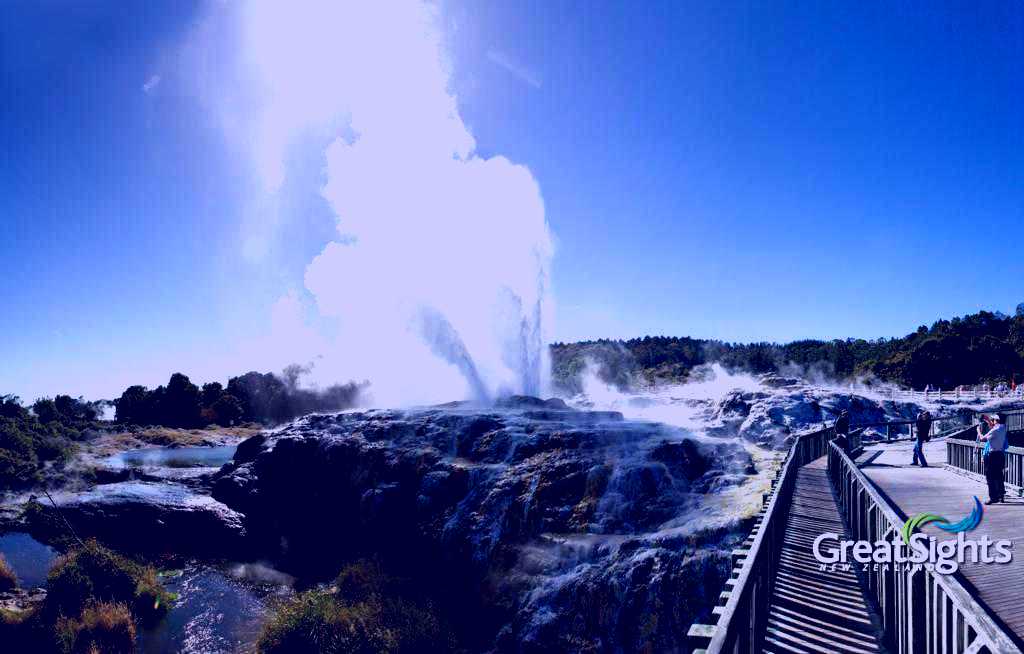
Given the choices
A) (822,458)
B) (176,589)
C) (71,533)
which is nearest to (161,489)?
(71,533)

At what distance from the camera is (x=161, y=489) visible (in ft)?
101

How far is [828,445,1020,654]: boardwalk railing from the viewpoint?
392cm

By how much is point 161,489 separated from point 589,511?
2473 centimetres

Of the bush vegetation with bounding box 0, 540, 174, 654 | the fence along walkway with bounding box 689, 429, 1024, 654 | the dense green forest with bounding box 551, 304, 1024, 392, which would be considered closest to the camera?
the fence along walkway with bounding box 689, 429, 1024, 654

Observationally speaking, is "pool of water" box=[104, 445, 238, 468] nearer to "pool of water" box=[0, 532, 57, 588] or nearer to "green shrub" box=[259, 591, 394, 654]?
"pool of water" box=[0, 532, 57, 588]

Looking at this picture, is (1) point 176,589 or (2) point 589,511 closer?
(2) point 589,511

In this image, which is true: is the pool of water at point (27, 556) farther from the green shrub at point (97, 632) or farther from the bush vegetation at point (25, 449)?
the bush vegetation at point (25, 449)

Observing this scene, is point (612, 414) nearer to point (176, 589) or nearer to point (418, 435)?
point (418, 435)

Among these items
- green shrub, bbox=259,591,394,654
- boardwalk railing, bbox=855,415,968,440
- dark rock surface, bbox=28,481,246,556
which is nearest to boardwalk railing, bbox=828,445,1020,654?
green shrub, bbox=259,591,394,654

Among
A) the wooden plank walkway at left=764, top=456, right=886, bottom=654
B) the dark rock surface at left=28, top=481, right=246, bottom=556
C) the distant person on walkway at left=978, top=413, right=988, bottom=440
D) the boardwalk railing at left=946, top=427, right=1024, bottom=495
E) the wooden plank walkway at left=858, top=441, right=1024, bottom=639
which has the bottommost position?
the dark rock surface at left=28, top=481, right=246, bottom=556

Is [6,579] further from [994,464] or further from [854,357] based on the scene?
[854,357]

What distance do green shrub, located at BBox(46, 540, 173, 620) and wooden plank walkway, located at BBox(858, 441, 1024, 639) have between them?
79.8 feet

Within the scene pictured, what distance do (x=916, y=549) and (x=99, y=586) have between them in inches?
1015

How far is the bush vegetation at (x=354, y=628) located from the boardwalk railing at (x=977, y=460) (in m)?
15.9
